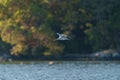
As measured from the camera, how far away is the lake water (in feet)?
132

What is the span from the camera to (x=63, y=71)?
4503 cm

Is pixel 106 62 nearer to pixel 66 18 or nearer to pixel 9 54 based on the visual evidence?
pixel 66 18

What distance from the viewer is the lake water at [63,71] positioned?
40.1 m

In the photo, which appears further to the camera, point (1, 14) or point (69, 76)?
point (1, 14)

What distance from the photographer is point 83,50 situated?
60.8 metres

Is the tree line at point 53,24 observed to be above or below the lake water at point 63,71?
above

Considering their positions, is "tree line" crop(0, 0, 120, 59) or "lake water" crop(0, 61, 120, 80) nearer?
"lake water" crop(0, 61, 120, 80)

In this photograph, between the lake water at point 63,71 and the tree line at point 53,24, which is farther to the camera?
the tree line at point 53,24

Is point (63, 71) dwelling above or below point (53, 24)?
below

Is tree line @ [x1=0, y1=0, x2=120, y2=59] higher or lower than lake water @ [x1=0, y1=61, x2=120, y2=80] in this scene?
higher

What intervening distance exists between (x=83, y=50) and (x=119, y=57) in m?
5.14

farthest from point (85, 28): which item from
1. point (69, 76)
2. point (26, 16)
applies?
point (69, 76)

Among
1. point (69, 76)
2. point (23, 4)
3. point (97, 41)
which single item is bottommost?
point (69, 76)

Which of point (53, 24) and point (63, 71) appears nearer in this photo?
point (63, 71)
